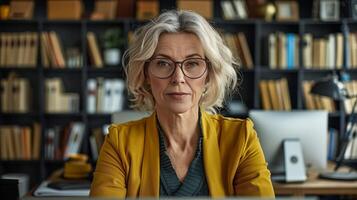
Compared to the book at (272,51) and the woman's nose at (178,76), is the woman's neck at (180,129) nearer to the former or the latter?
the woman's nose at (178,76)

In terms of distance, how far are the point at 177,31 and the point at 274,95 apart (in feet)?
11.5

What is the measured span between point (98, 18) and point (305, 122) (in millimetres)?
2484

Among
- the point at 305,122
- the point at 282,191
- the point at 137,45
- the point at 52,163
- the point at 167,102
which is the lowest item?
the point at 52,163

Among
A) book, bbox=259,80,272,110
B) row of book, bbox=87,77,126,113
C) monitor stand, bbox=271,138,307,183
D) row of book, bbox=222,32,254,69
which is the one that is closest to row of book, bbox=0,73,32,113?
row of book, bbox=87,77,126,113

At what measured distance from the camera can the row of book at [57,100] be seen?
16.8 feet

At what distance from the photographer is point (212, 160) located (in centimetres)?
180

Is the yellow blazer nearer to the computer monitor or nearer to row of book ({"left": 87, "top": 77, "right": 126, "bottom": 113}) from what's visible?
the computer monitor

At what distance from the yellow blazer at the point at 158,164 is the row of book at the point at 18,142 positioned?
3.48 m

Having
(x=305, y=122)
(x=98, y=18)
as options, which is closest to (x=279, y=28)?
(x=98, y=18)

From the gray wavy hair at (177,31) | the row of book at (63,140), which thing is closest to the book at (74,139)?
the row of book at (63,140)

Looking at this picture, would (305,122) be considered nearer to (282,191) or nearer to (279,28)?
(282,191)

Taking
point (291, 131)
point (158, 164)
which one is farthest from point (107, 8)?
point (158, 164)

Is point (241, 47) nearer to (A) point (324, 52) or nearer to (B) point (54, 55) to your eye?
(A) point (324, 52)

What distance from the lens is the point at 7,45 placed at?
5.08 metres
